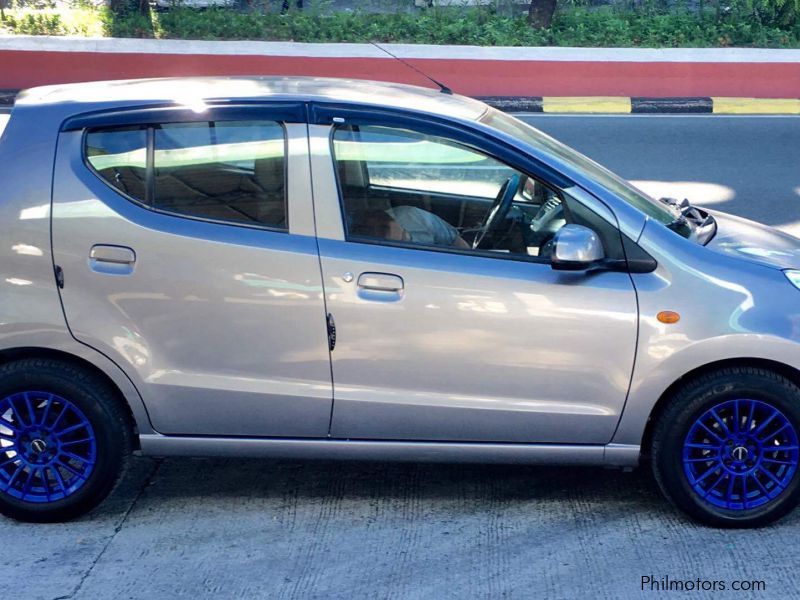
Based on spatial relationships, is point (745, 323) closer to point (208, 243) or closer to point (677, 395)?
point (677, 395)

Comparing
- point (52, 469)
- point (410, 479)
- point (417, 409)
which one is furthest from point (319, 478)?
point (52, 469)

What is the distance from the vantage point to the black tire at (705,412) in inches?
163

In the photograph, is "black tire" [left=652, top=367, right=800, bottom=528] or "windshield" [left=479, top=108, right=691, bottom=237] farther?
"windshield" [left=479, top=108, right=691, bottom=237]

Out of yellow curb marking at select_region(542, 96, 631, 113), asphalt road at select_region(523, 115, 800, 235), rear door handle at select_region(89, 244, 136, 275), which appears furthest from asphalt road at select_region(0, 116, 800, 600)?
yellow curb marking at select_region(542, 96, 631, 113)

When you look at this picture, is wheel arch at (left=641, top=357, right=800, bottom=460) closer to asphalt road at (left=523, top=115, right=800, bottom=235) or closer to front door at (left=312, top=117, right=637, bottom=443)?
front door at (left=312, top=117, right=637, bottom=443)

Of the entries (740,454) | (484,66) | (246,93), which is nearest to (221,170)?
(246,93)

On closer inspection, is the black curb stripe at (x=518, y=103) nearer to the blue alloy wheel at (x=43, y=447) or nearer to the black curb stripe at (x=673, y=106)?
the black curb stripe at (x=673, y=106)

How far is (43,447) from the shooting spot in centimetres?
431

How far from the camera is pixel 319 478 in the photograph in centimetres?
482

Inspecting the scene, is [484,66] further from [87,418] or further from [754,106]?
[87,418]

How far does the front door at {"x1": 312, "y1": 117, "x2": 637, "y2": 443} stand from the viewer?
4.11 m

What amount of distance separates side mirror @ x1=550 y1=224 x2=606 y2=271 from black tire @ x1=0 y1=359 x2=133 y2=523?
1825 millimetres

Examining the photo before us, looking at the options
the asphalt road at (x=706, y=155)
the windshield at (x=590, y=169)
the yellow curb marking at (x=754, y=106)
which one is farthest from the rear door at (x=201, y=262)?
the yellow curb marking at (x=754, y=106)

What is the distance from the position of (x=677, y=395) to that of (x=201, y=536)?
1959 millimetres
